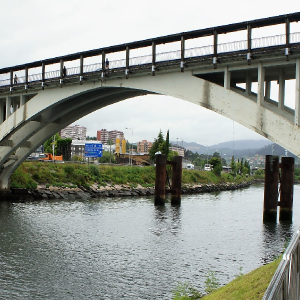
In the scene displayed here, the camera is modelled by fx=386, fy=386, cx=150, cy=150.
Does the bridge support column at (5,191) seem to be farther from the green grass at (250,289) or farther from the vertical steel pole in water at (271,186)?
the green grass at (250,289)

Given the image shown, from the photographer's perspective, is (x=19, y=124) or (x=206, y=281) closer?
(x=206, y=281)

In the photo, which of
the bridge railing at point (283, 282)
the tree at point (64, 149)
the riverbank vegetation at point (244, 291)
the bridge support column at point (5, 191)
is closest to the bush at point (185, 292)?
the riverbank vegetation at point (244, 291)

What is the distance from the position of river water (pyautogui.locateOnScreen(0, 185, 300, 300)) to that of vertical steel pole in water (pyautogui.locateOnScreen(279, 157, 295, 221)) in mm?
1313

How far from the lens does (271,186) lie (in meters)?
30.7

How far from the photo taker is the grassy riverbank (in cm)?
4767

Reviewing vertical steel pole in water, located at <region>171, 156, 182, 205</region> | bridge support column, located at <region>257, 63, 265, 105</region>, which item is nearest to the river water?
bridge support column, located at <region>257, 63, 265, 105</region>

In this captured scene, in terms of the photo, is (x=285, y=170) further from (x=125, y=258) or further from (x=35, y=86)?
(x=35, y=86)

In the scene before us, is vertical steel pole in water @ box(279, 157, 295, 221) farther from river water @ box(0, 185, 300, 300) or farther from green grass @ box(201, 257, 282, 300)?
green grass @ box(201, 257, 282, 300)

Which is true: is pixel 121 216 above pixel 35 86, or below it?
below

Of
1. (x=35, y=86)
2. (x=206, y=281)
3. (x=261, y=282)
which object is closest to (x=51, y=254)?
(x=206, y=281)

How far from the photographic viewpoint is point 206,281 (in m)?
15.4

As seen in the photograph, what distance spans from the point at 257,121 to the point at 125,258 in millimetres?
9474

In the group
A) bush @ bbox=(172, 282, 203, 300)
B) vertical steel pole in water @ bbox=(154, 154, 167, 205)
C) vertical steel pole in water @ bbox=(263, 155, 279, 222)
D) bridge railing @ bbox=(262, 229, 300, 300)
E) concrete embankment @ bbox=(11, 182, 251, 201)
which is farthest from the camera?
concrete embankment @ bbox=(11, 182, 251, 201)

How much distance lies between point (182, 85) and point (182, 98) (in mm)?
831
